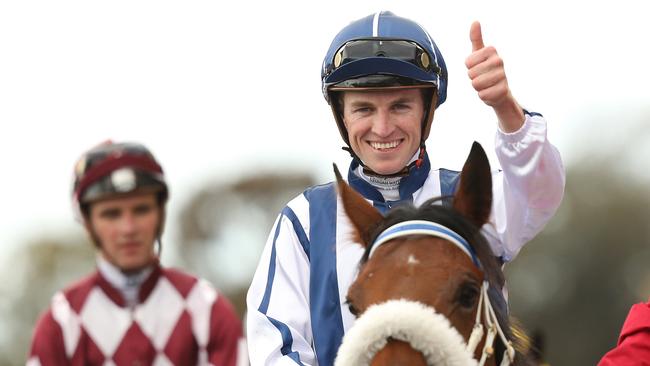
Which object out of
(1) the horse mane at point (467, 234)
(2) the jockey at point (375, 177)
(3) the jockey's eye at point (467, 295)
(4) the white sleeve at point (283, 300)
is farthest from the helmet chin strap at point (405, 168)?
(3) the jockey's eye at point (467, 295)

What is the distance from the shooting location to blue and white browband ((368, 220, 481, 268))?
467cm

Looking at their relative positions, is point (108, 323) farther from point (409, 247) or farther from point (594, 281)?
A: point (594, 281)

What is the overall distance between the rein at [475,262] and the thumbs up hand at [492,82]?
66 centimetres

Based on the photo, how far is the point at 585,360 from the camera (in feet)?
111

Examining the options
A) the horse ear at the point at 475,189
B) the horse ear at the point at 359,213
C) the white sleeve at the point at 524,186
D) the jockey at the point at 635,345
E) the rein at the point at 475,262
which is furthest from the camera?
the jockey at the point at 635,345

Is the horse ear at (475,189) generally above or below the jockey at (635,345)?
above

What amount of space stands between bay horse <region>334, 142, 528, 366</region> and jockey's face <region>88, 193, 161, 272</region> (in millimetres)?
747

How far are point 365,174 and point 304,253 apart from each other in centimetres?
46

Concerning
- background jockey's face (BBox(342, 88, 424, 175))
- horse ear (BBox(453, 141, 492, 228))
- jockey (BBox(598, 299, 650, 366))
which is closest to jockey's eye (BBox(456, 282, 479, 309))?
horse ear (BBox(453, 141, 492, 228))

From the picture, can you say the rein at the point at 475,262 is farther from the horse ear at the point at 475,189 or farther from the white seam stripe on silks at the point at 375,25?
the white seam stripe on silks at the point at 375,25

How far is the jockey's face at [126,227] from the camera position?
4477 mm

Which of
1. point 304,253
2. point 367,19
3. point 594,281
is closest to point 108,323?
point 304,253

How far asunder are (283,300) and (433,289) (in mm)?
1214

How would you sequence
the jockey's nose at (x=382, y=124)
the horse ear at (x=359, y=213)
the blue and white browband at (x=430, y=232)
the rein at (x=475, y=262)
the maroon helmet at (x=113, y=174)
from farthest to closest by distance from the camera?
the jockey's nose at (x=382, y=124)
the horse ear at (x=359, y=213)
the blue and white browband at (x=430, y=232)
the rein at (x=475, y=262)
the maroon helmet at (x=113, y=174)
